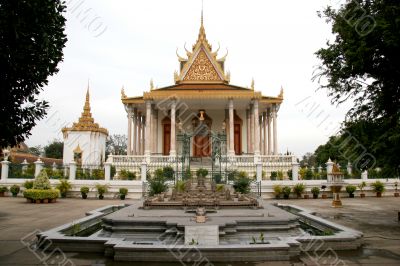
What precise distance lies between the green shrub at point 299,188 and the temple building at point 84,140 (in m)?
22.6

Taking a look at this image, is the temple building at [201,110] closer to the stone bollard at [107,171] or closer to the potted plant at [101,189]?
the stone bollard at [107,171]

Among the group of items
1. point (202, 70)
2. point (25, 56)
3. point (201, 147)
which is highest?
point (202, 70)

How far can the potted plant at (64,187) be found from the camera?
18.2 metres

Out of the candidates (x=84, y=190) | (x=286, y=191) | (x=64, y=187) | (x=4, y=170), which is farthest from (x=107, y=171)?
(x=286, y=191)

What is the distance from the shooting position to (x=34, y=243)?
6.68 m

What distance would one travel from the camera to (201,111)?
2525 centimetres

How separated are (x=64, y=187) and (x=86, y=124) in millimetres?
18900

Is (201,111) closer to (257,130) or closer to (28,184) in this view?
→ (257,130)

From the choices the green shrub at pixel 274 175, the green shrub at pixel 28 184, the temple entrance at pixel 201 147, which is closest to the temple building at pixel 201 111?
the temple entrance at pixel 201 147

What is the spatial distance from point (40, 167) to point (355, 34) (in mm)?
17939

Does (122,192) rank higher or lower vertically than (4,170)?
lower

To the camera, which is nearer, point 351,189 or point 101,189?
point 101,189

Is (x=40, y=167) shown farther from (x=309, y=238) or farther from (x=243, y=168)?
(x=309, y=238)

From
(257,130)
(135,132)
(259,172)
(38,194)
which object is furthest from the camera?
(135,132)
